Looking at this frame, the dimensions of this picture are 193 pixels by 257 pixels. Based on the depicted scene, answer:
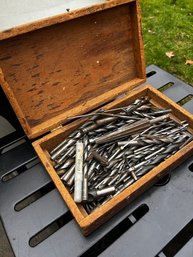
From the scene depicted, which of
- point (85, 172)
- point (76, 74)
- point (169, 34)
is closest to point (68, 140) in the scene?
point (85, 172)

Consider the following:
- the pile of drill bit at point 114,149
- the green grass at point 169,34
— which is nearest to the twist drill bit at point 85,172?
the pile of drill bit at point 114,149

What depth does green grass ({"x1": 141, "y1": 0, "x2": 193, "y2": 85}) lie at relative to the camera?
2.04m

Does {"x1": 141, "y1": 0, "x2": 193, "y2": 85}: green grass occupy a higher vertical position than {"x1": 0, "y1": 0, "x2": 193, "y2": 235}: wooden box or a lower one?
higher

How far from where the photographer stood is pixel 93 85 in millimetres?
1154

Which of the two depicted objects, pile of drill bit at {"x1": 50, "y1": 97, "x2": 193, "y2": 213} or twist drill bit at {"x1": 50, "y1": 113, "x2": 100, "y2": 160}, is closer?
pile of drill bit at {"x1": 50, "y1": 97, "x2": 193, "y2": 213}

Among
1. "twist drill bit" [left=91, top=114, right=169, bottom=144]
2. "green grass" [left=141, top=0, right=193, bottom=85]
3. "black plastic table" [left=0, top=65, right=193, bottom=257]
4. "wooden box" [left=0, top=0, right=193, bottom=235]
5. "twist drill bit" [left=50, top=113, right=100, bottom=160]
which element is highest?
"green grass" [left=141, top=0, right=193, bottom=85]

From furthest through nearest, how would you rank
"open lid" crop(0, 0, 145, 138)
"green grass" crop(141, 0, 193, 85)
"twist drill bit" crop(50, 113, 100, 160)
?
"green grass" crop(141, 0, 193, 85), "twist drill bit" crop(50, 113, 100, 160), "open lid" crop(0, 0, 145, 138)

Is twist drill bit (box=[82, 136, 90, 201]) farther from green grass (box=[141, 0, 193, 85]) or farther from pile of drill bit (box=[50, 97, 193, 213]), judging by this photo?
green grass (box=[141, 0, 193, 85])


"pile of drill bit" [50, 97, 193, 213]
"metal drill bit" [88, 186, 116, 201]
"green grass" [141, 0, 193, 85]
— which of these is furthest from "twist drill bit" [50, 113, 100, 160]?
"green grass" [141, 0, 193, 85]

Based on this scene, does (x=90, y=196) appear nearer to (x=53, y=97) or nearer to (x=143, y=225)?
(x=143, y=225)

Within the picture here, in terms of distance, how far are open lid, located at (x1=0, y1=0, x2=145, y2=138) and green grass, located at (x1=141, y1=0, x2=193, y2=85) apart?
92 centimetres

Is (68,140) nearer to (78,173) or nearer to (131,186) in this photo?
(78,173)

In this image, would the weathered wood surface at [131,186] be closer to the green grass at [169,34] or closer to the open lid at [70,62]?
the open lid at [70,62]

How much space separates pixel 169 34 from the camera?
2.35 metres
